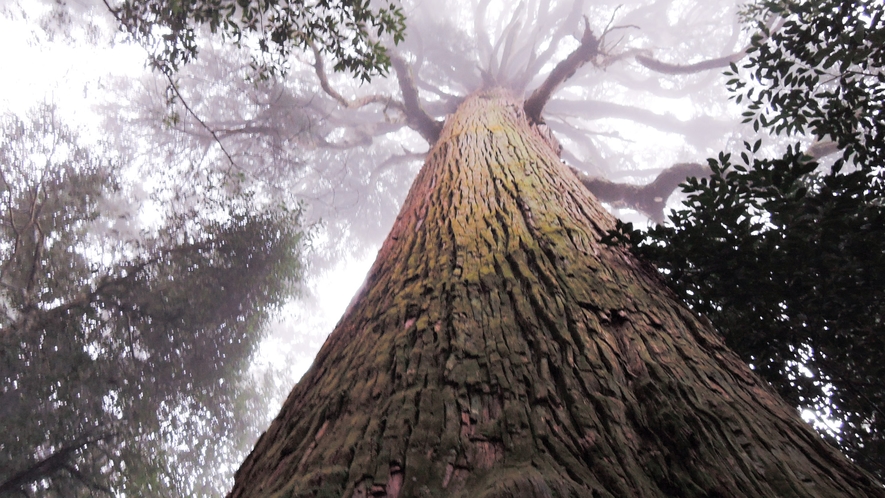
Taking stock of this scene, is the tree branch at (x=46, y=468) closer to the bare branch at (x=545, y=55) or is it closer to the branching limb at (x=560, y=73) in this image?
the branching limb at (x=560, y=73)

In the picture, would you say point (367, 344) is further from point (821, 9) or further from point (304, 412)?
point (821, 9)

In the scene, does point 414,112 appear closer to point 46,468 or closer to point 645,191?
point 645,191

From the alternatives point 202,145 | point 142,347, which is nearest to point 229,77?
point 202,145

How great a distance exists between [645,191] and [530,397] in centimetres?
672

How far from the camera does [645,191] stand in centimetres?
704

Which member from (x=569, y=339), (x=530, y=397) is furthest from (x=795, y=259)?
(x=530, y=397)

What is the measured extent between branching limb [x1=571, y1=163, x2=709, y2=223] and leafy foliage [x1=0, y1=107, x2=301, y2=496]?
231 inches

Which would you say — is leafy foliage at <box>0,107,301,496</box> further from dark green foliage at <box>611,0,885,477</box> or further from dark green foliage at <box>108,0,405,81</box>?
dark green foliage at <box>611,0,885,477</box>

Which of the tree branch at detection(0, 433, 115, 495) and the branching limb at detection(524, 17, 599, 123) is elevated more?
the branching limb at detection(524, 17, 599, 123)

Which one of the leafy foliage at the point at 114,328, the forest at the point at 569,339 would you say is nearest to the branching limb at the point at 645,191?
the forest at the point at 569,339

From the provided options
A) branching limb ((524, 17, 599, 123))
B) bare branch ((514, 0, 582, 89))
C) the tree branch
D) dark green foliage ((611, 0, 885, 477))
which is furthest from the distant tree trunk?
bare branch ((514, 0, 582, 89))

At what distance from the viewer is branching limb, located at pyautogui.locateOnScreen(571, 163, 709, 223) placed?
693cm

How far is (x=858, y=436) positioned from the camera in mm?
2521

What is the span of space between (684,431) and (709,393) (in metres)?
0.25
